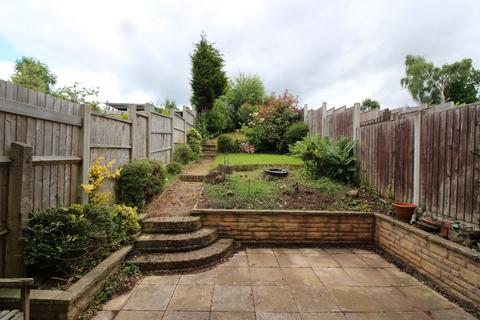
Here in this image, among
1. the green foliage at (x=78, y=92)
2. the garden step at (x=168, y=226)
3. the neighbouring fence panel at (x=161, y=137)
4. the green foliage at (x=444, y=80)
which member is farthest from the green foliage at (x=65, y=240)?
the green foliage at (x=444, y=80)

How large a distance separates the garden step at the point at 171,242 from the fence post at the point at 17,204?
156cm

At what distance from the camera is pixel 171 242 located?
3900mm

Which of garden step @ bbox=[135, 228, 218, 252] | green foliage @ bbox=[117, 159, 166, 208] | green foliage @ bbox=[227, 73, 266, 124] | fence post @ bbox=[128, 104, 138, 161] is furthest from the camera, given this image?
green foliage @ bbox=[227, 73, 266, 124]

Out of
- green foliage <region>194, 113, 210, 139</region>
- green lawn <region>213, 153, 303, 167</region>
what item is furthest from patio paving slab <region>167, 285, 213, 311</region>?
green foliage <region>194, 113, 210, 139</region>

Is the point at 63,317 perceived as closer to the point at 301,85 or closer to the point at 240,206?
the point at 240,206

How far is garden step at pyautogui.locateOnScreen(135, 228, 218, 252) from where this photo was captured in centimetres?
385

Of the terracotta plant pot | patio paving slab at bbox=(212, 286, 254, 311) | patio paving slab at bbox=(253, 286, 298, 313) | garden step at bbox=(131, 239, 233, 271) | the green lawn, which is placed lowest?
patio paving slab at bbox=(212, 286, 254, 311)

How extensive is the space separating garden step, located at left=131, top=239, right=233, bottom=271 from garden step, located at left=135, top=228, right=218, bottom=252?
82 mm

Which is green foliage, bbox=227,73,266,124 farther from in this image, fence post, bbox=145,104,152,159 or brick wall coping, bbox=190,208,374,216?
brick wall coping, bbox=190,208,374,216

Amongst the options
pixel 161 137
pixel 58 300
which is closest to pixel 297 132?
pixel 161 137

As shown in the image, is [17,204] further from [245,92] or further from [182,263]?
[245,92]

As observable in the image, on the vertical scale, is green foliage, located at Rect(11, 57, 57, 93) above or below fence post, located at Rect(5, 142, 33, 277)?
above

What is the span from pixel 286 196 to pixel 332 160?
182 centimetres

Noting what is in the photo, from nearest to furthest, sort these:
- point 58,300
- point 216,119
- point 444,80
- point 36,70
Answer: point 58,300, point 216,119, point 36,70, point 444,80
